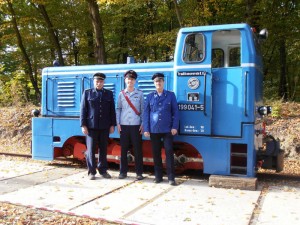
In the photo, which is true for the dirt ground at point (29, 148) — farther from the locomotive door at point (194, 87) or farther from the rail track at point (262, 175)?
the locomotive door at point (194, 87)

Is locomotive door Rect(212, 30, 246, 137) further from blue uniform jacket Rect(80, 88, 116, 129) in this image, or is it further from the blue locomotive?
blue uniform jacket Rect(80, 88, 116, 129)

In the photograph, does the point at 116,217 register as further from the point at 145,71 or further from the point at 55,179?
the point at 145,71

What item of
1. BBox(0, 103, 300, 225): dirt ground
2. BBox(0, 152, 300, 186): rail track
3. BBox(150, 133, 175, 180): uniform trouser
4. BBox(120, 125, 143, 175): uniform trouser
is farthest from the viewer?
BBox(0, 152, 300, 186): rail track

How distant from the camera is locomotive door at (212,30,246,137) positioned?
608cm

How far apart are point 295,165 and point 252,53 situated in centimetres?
377

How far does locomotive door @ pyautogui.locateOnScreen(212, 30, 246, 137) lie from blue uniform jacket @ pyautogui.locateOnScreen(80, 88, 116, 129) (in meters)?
2.03

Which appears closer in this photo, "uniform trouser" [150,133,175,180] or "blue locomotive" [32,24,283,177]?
"blue locomotive" [32,24,283,177]

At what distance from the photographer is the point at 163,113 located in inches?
248

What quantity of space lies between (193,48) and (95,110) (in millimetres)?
2160

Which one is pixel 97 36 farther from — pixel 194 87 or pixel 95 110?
pixel 194 87

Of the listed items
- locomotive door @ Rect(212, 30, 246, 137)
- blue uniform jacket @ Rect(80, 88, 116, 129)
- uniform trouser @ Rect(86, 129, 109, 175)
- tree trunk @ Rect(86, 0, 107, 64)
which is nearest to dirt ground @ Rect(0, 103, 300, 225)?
locomotive door @ Rect(212, 30, 246, 137)

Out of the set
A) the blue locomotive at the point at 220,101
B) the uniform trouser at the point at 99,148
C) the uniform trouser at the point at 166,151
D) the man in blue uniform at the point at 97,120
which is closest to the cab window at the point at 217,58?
the blue locomotive at the point at 220,101

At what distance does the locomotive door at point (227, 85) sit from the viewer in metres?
6.08

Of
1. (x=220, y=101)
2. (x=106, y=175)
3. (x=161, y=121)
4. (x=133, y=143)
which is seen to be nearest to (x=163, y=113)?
(x=161, y=121)
